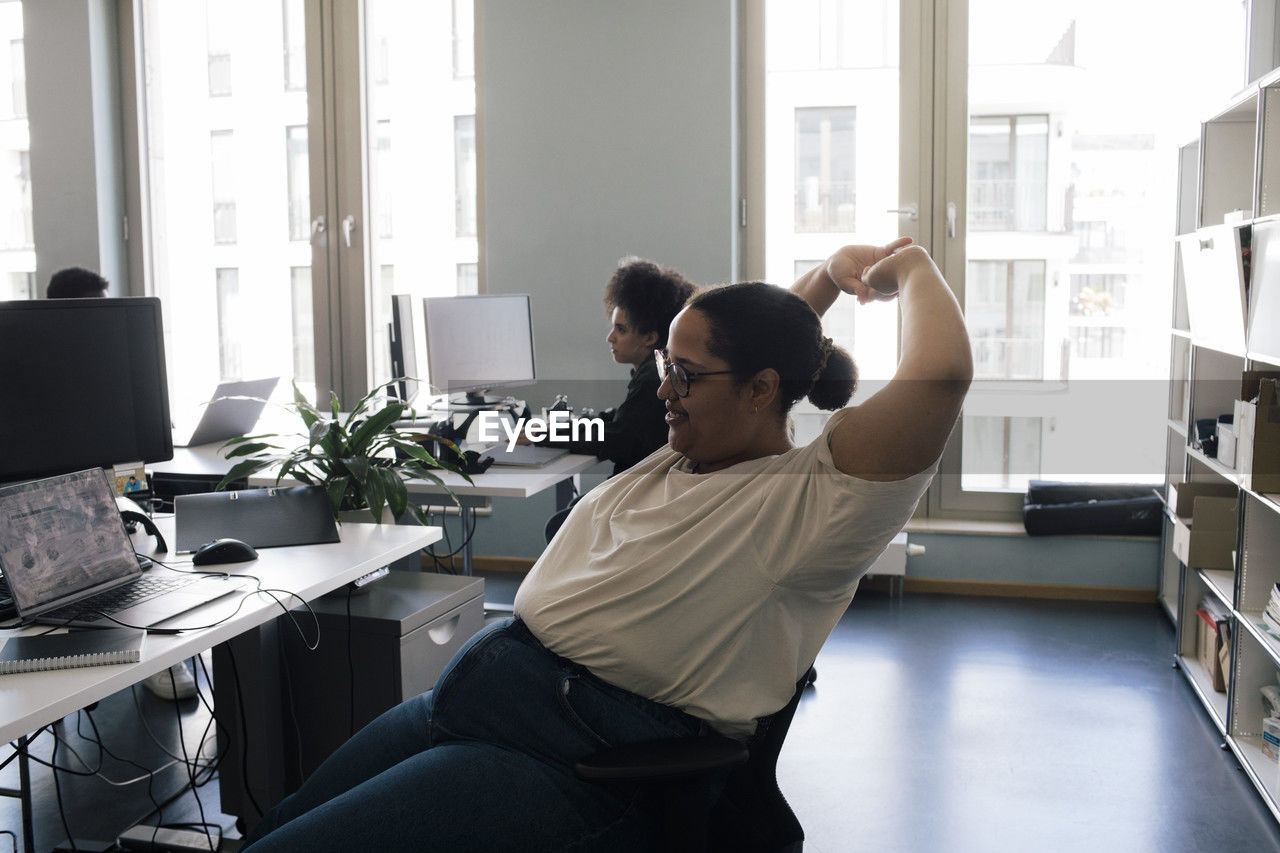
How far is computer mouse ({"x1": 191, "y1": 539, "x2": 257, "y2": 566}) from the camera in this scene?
6.22 ft

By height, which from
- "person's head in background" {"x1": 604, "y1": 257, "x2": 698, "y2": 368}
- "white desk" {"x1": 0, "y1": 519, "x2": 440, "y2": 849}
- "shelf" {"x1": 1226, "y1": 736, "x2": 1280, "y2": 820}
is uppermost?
"person's head in background" {"x1": 604, "y1": 257, "x2": 698, "y2": 368}

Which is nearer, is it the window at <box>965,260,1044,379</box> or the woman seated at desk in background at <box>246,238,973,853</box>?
the woman seated at desk in background at <box>246,238,973,853</box>

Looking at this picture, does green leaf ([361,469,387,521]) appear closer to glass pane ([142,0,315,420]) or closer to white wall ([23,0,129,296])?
glass pane ([142,0,315,420])

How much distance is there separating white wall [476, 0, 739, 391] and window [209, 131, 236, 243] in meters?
1.34

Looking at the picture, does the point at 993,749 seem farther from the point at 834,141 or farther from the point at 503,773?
the point at 834,141

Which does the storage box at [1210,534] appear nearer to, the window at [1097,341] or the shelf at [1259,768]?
the shelf at [1259,768]

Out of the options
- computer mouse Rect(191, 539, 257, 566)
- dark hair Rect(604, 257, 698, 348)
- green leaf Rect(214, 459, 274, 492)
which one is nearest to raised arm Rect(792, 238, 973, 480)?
computer mouse Rect(191, 539, 257, 566)

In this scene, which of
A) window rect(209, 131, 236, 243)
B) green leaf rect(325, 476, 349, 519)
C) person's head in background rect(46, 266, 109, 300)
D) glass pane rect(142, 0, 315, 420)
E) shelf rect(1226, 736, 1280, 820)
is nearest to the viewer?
green leaf rect(325, 476, 349, 519)

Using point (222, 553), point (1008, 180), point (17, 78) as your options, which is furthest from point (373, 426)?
point (17, 78)

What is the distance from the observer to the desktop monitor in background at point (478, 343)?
373cm

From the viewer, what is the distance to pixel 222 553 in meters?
1.90

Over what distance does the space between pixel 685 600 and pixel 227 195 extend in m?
4.43

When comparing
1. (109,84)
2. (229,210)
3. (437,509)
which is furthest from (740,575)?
(109,84)

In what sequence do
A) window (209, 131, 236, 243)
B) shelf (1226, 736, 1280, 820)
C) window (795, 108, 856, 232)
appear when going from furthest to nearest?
window (209, 131, 236, 243) → window (795, 108, 856, 232) → shelf (1226, 736, 1280, 820)
